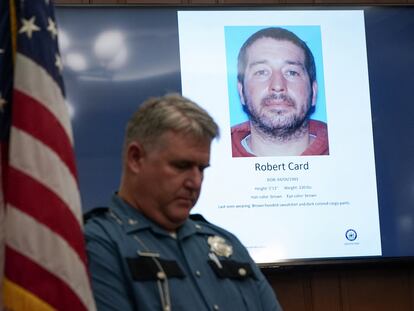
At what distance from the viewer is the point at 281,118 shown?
13.8ft

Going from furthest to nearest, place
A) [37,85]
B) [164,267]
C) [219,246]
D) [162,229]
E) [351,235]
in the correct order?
[351,235] → [219,246] → [162,229] → [164,267] → [37,85]

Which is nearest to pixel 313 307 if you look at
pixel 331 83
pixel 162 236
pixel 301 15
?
pixel 331 83

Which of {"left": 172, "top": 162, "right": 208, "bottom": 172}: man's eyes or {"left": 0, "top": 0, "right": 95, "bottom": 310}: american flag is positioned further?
{"left": 172, "top": 162, "right": 208, "bottom": 172}: man's eyes

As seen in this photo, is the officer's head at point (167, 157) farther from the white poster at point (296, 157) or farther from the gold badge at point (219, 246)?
the white poster at point (296, 157)

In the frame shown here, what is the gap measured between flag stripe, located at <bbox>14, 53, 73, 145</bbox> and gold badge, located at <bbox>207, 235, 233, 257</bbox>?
0.62 metres

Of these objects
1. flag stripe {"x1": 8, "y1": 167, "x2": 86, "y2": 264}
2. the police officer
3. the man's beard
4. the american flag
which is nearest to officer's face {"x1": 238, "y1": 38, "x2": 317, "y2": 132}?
the man's beard

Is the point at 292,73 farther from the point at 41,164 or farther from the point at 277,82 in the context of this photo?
A: the point at 41,164

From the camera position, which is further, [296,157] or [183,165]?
[296,157]

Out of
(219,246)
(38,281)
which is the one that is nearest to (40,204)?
(38,281)

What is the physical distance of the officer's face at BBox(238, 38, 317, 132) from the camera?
4.18 meters

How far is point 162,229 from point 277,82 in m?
2.06

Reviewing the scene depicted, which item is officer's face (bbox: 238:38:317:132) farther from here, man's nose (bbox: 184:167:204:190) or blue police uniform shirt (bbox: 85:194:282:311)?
man's nose (bbox: 184:167:204:190)

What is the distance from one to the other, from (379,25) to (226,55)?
83cm

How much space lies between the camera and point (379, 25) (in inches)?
171
